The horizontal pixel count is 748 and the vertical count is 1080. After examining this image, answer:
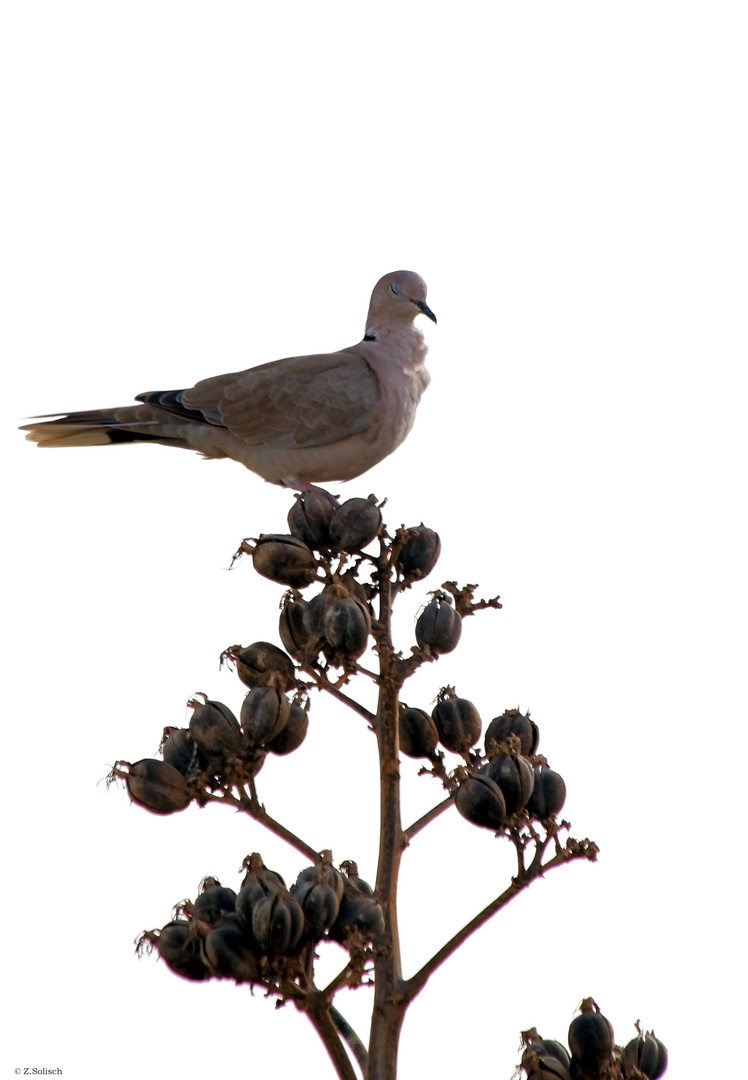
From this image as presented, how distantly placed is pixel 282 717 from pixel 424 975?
99cm

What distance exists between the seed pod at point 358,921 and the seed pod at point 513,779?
2.11 ft

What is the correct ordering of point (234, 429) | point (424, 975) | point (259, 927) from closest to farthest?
point (259, 927)
point (424, 975)
point (234, 429)

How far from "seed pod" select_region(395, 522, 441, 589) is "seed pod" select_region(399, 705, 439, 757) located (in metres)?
0.54

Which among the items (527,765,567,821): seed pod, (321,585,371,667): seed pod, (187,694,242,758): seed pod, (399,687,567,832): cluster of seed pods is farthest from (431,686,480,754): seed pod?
(187,694,242,758): seed pod

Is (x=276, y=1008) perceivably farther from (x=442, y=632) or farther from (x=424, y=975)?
(x=442, y=632)

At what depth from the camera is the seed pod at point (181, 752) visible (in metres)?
5.03

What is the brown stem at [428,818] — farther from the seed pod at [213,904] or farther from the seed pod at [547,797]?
the seed pod at [213,904]

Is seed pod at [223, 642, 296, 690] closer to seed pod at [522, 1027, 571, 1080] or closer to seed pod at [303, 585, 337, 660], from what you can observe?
seed pod at [303, 585, 337, 660]

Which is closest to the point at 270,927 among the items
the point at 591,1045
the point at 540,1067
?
the point at 540,1067

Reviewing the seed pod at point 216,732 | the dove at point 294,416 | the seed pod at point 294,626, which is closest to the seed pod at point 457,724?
the seed pod at point 294,626

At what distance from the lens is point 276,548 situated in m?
5.32

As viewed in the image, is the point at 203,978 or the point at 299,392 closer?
the point at 203,978

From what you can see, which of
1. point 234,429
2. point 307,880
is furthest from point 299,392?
point 307,880

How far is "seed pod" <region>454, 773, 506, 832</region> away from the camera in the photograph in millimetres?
4859
